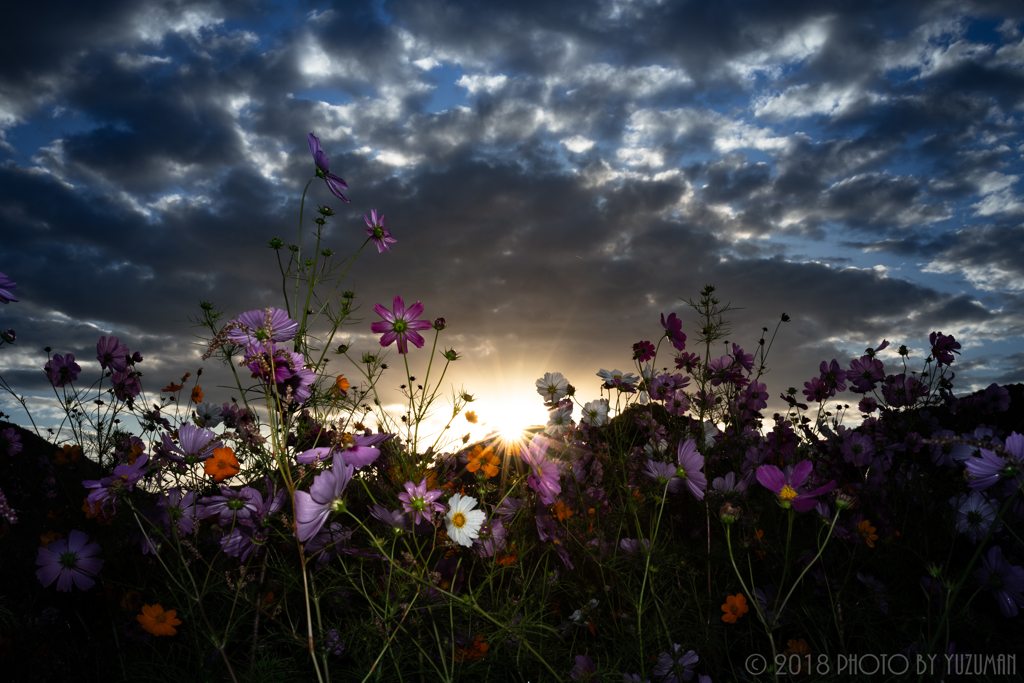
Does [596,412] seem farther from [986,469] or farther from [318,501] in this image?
[318,501]

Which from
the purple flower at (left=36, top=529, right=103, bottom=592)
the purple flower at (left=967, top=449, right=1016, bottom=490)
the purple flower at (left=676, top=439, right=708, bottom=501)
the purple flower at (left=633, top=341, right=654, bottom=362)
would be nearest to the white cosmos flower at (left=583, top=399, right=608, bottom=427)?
the purple flower at (left=633, top=341, right=654, bottom=362)

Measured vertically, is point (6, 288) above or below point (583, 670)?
above

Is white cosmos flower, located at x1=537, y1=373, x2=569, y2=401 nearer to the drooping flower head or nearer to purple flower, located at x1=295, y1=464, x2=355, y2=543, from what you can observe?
purple flower, located at x1=295, y1=464, x2=355, y2=543

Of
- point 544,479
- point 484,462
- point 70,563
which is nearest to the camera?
point 70,563

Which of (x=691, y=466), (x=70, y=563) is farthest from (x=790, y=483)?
(x=70, y=563)

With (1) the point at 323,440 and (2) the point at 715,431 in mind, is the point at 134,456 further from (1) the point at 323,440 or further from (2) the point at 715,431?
(2) the point at 715,431

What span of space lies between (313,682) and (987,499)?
2083 millimetres

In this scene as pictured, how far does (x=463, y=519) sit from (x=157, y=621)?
2.33 ft

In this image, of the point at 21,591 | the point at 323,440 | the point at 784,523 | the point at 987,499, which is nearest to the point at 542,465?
the point at 323,440

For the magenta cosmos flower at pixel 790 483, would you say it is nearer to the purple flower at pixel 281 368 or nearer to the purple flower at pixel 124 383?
the purple flower at pixel 281 368

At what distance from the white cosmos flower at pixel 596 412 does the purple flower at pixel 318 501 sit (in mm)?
1433

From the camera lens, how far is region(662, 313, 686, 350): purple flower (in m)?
2.16

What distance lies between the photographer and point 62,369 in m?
2.46

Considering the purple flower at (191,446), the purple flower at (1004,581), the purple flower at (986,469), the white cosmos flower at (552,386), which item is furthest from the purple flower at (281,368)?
the purple flower at (1004,581)
